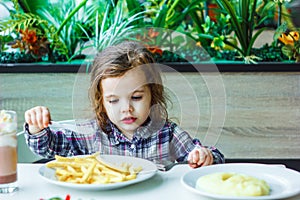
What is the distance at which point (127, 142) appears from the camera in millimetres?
1422

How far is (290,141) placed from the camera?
2.46 metres

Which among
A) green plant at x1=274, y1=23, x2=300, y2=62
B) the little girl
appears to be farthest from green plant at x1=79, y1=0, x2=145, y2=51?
the little girl

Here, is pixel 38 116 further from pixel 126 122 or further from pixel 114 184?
pixel 114 184

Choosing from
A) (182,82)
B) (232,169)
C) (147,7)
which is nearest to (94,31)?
(147,7)

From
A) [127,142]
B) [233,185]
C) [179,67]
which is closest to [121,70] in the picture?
[127,142]

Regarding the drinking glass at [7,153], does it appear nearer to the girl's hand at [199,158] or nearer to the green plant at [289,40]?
the girl's hand at [199,158]

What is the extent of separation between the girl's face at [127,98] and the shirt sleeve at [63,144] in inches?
4.4

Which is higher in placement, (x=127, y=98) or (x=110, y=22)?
(x=110, y=22)

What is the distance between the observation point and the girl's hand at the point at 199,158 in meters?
1.20

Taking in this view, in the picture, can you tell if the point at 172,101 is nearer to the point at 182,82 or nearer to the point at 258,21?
the point at 182,82

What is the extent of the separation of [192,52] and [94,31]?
91cm

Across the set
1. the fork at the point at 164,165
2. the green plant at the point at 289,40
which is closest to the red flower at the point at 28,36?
the green plant at the point at 289,40

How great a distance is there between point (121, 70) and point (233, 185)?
46cm

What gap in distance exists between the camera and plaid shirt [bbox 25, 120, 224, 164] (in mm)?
1417
